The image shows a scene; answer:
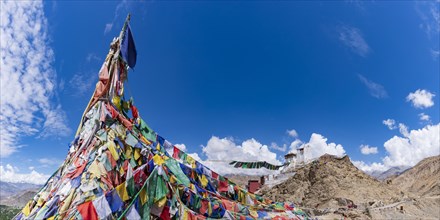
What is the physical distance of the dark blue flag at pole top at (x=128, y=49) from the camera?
32.0 ft

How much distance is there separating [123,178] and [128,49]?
455 cm

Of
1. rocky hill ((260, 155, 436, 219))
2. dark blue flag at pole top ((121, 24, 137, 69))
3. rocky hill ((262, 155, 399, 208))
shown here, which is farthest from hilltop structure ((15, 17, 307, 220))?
rocky hill ((262, 155, 399, 208))

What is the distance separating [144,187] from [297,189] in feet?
139

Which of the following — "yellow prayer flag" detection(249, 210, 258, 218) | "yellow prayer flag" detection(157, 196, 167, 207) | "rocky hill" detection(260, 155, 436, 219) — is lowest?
"yellow prayer flag" detection(157, 196, 167, 207)

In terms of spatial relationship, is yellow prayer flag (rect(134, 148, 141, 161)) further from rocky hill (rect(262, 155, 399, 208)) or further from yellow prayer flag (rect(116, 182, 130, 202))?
rocky hill (rect(262, 155, 399, 208))

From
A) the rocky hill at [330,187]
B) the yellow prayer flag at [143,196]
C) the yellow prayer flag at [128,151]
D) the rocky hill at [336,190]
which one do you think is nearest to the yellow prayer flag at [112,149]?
the yellow prayer flag at [128,151]

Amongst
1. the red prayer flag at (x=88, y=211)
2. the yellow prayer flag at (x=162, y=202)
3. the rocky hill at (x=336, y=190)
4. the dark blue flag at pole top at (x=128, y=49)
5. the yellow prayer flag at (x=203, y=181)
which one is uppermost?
the rocky hill at (x=336, y=190)

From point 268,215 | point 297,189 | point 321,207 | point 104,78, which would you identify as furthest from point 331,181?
point 104,78

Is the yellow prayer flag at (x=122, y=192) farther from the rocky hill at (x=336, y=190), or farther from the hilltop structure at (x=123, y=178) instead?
the rocky hill at (x=336, y=190)

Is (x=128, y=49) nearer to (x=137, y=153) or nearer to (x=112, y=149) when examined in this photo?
(x=137, y=153)

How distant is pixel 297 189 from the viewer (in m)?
44.9

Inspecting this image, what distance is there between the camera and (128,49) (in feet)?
32.9

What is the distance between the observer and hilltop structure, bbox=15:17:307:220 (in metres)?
5.77

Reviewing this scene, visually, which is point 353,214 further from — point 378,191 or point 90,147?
point 90,147
